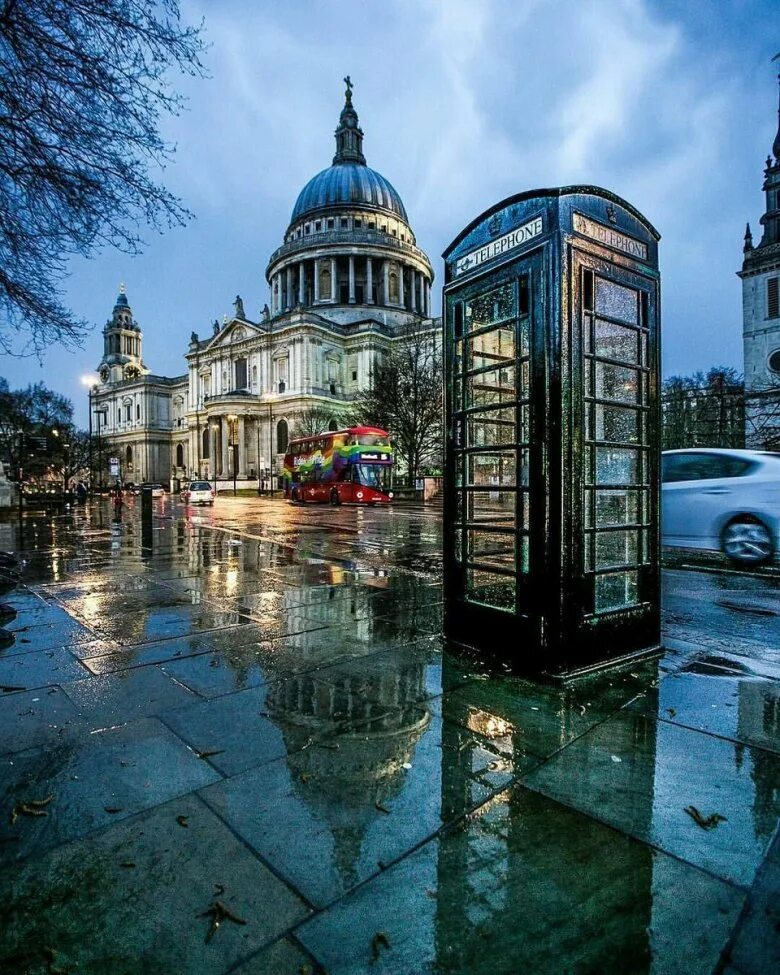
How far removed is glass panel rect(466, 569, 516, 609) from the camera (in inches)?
160

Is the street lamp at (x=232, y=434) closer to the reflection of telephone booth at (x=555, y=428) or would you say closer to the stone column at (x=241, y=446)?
the stone column at (x=241, y=446)

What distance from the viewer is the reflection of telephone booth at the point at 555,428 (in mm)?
3338

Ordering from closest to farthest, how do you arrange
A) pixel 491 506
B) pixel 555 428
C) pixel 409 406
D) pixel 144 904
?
pixel 144 904, pixel 555 428, pixel 491 506, pixel 409 406

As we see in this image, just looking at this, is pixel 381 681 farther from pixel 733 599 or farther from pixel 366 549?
pixel 366 549

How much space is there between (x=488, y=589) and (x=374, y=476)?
2435 centimetres

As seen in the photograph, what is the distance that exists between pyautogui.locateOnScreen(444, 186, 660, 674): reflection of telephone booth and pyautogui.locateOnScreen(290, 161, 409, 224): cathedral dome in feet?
261

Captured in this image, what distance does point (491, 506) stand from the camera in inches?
170

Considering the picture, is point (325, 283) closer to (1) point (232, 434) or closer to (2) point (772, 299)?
(1) point (232, 434)

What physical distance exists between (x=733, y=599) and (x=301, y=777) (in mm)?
5454

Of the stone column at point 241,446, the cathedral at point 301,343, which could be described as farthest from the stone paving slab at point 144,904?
the stone column at point 241,446

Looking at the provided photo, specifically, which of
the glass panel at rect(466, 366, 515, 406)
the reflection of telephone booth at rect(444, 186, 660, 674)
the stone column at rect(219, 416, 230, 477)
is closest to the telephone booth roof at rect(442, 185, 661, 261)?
the reflection of telephone booth at rect(444, 186, 660, 674)

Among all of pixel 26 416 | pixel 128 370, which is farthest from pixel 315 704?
pixel 128 370

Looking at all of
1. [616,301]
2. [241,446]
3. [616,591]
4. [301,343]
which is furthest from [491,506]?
[241,446]

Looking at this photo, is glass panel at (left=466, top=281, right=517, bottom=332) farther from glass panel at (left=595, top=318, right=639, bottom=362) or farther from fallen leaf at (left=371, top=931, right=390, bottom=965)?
fallen leaf at (left=371, top=931, right=390, bottom=965)
